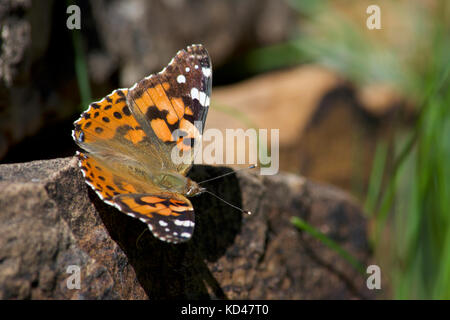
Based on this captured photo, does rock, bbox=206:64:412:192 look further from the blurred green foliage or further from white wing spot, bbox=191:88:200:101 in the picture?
white wing spot, bbox=191:88:200:101

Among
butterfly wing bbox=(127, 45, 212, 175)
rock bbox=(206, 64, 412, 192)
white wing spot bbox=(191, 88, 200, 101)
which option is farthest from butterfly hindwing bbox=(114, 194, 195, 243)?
rock bbox=(206, 64, 412, 192)

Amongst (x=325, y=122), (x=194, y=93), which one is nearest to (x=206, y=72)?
(x=194, y=93)

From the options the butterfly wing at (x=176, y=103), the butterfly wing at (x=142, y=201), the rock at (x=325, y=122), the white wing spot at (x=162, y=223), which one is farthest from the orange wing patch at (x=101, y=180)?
the rock at (x=325, y=122)

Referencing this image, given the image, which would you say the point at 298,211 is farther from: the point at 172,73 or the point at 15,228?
the point at 15,228

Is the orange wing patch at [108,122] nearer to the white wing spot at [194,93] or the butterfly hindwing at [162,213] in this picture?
the white wing spot at [194,93]

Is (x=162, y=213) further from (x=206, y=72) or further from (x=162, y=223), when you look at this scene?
(x=206, y=72)

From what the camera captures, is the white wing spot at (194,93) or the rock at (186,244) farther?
the white wing spot at (194,93)

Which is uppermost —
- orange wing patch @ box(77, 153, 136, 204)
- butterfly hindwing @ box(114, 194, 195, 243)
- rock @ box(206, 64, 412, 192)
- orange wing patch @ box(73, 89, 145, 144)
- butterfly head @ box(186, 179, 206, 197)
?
orange wing patch @ box(73, 89, 145, 144)
